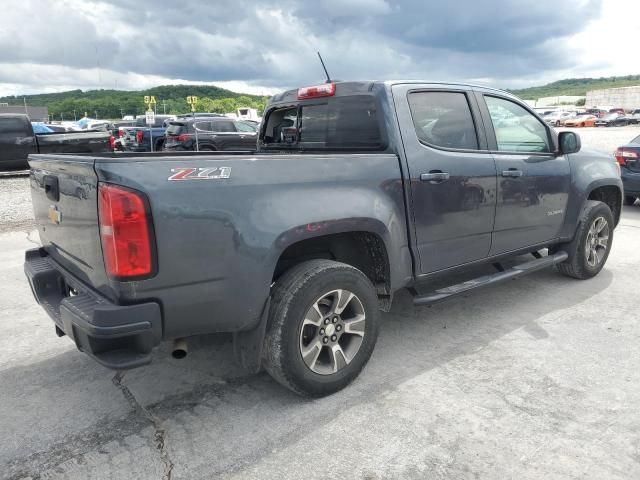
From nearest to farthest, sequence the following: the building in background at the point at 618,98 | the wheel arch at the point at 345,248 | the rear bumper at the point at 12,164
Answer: the wheel arch at the point at 345,248 → the rear bumper at the point at 12,164 → the building in background at the point at 618,98

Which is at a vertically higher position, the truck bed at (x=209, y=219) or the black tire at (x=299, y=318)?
the truck bed at (x=209, y=219)

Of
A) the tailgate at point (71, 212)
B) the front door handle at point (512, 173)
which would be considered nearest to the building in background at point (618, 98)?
the front door handle at point (512, 173)

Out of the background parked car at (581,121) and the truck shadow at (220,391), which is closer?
the truck shadow at (220,391)

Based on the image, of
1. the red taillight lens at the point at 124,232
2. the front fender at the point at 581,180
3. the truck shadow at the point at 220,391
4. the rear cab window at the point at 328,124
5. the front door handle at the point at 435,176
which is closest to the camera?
the red taillight lens at the point at 124,232

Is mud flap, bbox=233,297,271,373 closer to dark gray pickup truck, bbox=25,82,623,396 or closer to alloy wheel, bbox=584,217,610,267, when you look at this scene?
dark gray pickup truck, bbox=25,82,623,396

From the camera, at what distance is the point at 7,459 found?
2547 millimetres

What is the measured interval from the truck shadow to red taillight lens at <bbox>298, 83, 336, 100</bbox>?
6.12 feet

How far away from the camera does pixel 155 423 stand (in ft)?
9.34

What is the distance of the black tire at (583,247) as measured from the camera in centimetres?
495

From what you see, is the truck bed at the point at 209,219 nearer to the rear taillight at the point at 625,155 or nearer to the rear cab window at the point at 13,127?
the rear taillight at the point at 625,155

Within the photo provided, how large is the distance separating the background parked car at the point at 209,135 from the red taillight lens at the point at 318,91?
1296cm

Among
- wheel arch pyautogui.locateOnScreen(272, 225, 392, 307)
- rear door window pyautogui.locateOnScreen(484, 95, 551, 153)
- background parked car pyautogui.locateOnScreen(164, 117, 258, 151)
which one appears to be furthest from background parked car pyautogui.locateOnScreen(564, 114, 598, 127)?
wheel arch pyautogui.locateOnScreen(272, 225, 392, 307)

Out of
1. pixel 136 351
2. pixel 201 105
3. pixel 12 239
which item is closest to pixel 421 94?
pixel 136 351

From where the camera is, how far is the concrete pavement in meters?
2.49
